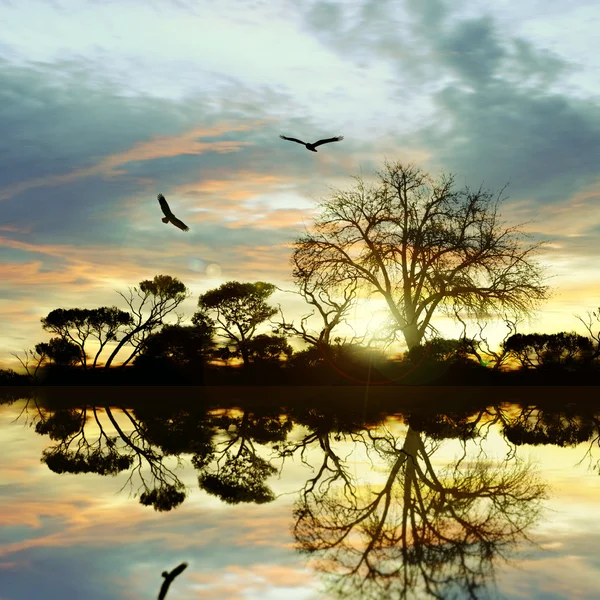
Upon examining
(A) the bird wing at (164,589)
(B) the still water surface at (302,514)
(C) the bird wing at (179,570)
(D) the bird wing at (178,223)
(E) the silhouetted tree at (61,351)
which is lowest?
(A) the bird wing at (164,589)

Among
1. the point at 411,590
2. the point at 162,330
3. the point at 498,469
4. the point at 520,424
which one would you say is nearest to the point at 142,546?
the point at 411,590

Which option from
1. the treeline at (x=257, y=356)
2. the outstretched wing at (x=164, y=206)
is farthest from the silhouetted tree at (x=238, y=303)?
the outstretched wing at (x=164, y=206)

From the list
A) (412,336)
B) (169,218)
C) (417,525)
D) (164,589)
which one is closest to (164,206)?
(169,218)

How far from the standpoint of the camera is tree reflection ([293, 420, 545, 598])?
5.84 metres

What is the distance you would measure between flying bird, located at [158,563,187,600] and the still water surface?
6 cm

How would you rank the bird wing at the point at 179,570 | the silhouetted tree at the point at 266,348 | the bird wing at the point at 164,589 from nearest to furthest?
the bird wing at the point at 164,589, the bird wing at the point at 179,570, the silhouetted tree at the point at 266,348

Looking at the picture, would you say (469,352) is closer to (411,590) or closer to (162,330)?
(162,330)

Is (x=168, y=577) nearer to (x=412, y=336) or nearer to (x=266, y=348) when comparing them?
(x=412, y=336)

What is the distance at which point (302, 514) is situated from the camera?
26.6 ft

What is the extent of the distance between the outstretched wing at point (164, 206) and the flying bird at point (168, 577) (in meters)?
10.9

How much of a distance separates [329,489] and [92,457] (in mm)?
5196

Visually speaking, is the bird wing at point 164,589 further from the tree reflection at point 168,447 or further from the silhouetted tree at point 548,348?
the silhouetted tree at point 548,348

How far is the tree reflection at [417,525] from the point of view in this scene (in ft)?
19.2

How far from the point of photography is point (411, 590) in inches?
218
